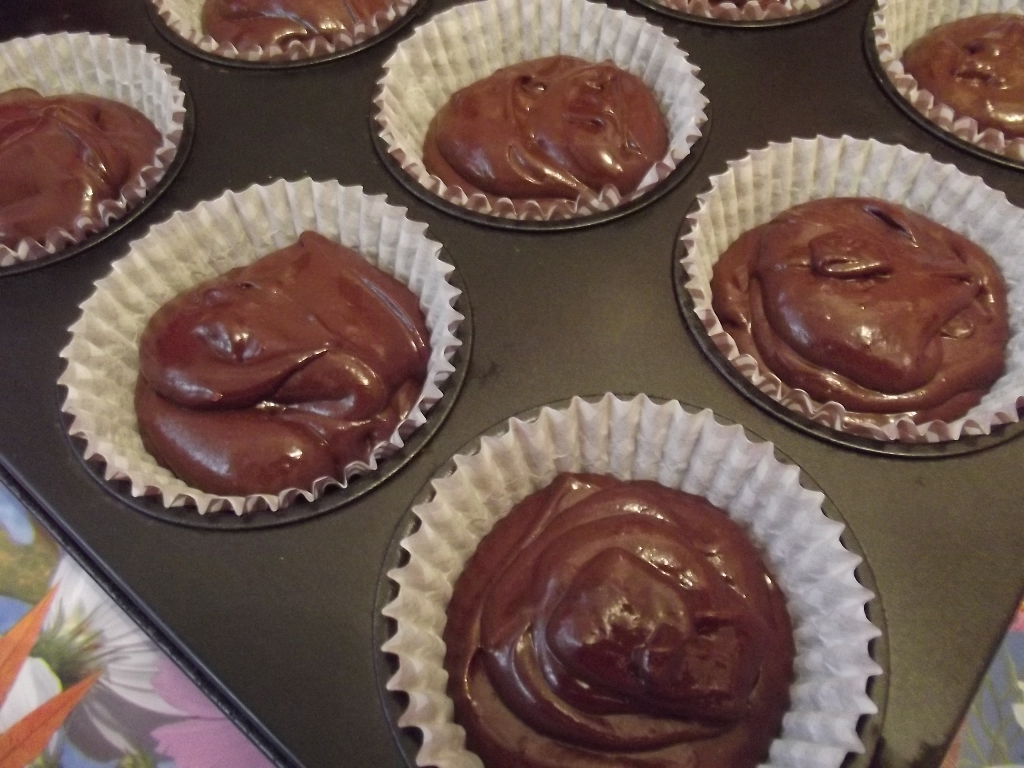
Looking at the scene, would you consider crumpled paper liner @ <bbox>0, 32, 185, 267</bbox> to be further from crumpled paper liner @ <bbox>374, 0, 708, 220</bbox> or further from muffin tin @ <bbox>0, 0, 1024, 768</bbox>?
crumpled paper liner @ <bbox>374, 0, 708, 220</bbox>

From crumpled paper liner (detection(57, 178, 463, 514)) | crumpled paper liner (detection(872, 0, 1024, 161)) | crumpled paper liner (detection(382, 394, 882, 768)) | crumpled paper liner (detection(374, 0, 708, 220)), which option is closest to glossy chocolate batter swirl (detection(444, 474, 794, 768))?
crumpled paper liner (detection(382, 394, 882, 768))

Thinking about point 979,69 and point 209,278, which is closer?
point 209,278

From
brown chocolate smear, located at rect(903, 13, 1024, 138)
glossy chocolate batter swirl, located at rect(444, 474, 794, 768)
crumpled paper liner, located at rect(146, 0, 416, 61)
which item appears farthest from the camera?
crumpled paper liner, located at rect(146, 0, 416, 61)

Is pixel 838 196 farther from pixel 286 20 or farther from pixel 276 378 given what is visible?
pixel 286 20

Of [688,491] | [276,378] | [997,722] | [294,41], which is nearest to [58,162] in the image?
[294,41]

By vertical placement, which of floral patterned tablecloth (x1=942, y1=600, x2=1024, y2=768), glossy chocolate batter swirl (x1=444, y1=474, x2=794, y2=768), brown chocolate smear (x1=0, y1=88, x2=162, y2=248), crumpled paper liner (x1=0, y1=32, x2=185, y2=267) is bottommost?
floral patterned tablecloth (x1=942, y1=600, x2=1024, y2=768)

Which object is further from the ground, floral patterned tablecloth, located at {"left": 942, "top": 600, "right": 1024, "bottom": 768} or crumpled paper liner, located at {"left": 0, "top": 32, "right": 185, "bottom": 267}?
crumpled paper liner, located at {"left": 0, "top": 32, "right": 185, "bottom": 267}
